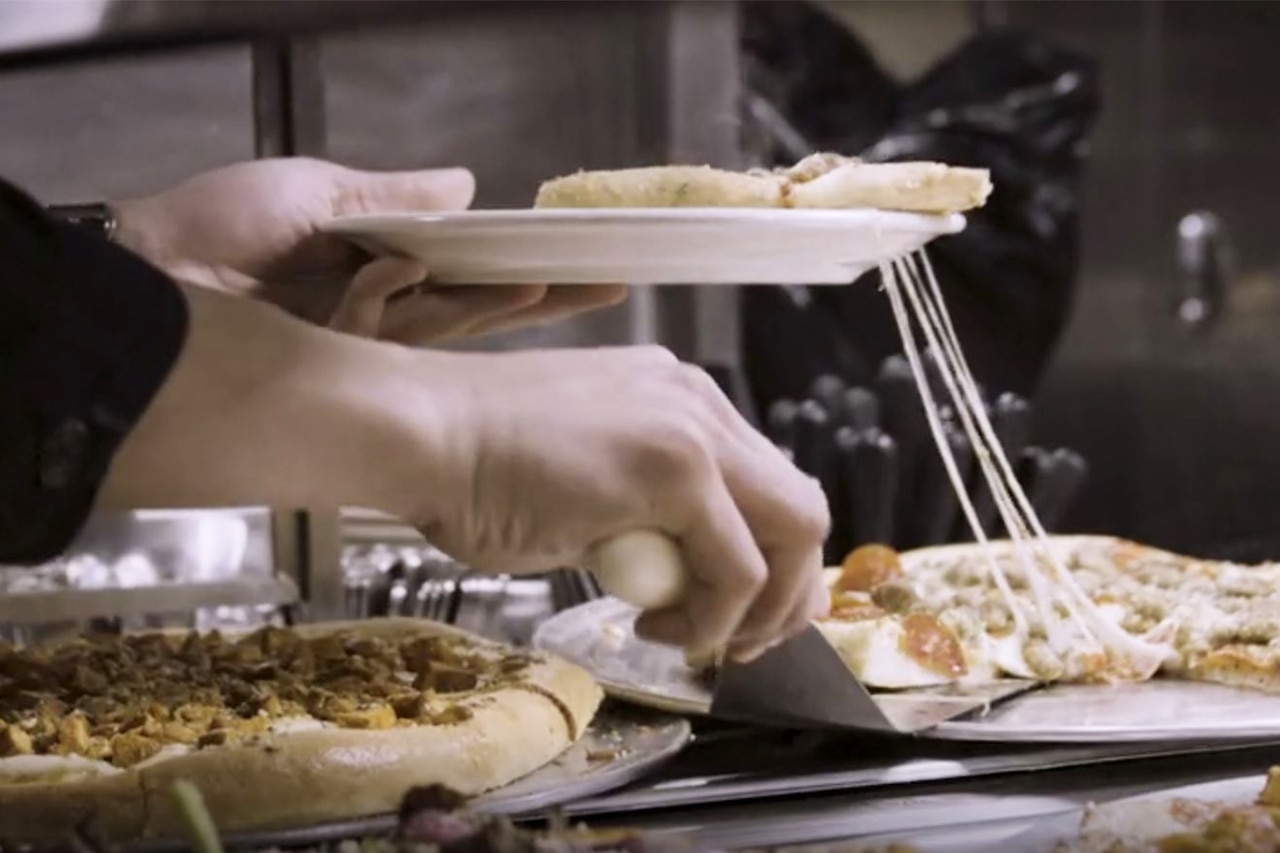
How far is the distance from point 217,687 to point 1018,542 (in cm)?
58

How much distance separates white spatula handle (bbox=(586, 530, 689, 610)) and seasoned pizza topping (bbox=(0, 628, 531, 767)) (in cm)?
26

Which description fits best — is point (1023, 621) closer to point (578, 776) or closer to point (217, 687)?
point (578, 776)

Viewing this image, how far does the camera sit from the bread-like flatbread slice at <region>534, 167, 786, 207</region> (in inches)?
42.4

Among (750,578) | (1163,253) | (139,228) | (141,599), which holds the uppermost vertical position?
(139,228)

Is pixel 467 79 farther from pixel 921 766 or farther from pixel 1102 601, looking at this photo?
pixel 921 766

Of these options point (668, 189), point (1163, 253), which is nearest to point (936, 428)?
point (668, 189)

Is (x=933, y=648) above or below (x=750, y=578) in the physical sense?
below

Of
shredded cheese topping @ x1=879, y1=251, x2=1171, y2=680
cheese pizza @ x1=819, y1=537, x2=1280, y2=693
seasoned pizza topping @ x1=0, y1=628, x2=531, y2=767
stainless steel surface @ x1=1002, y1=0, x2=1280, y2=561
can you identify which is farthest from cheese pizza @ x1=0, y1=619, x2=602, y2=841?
stainless steel surface @ x1=1002, y1=0, x2=1280, y2=561

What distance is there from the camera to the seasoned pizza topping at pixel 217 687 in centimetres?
109

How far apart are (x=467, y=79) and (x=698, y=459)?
1.15 metres

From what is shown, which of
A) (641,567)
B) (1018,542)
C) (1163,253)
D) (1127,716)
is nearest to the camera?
(641,567)

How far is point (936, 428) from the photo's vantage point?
1404 mm

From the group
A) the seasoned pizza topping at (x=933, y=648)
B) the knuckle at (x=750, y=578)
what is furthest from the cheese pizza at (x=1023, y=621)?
the knuckle at (x=750, y=578)

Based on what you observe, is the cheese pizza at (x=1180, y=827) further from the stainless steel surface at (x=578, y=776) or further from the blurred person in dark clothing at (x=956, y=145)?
the blurred person in dark clothing at (x=956, y=145)
